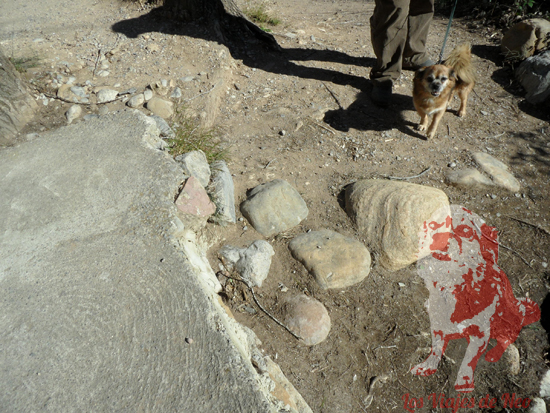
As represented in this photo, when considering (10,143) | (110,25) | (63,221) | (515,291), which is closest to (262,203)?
(63,221)

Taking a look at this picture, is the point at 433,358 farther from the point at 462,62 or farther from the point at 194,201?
the point at 462,62

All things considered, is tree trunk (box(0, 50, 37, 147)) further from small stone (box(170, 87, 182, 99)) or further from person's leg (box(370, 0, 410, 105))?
person's leg (box(370, 0, 410, 105))

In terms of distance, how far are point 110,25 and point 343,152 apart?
2970 mm

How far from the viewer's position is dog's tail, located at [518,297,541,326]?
2.29 m

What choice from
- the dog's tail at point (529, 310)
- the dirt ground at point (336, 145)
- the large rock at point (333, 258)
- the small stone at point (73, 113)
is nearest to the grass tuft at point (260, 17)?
the dirt ground at point (336, 145)

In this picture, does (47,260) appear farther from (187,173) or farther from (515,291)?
(515,291)

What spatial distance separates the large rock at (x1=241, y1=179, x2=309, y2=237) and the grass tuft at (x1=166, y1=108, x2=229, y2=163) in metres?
0.44

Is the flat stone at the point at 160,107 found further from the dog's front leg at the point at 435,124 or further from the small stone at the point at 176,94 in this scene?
the dog's front leg at the point at 435,124

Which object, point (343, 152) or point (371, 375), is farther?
point (343, 152)

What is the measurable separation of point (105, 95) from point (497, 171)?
340 cm

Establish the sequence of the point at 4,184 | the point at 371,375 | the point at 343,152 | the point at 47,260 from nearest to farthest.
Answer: the point at 47,260 < the point at 371,375 < the point at 4,184 < the point at 343,152

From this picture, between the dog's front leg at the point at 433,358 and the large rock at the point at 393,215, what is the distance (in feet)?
1.61

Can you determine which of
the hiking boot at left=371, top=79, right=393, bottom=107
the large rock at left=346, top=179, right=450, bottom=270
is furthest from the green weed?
the hiking boot at left=371, top=79, right=393, bottom=107

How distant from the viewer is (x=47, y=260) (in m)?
1.89
